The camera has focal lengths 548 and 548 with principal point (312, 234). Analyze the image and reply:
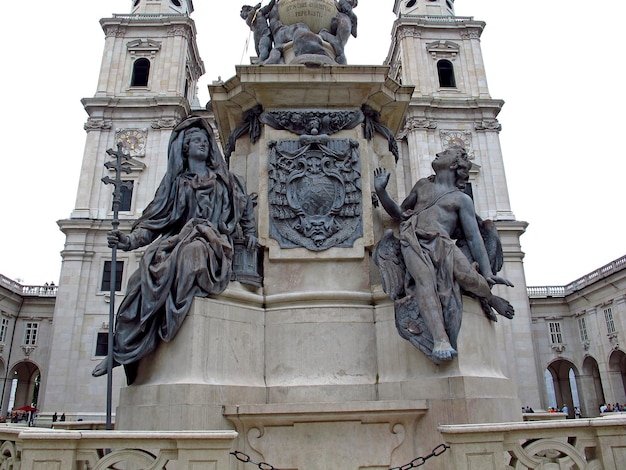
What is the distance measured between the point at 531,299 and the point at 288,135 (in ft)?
122

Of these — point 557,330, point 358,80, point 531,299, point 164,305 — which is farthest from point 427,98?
point 164,305

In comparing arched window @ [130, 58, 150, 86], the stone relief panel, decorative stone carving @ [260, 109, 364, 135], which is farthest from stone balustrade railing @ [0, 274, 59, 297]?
decorative stone carving @ [260, 109, 364, 135]

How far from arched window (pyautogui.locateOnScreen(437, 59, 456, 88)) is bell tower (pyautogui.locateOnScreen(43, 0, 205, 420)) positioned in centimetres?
1742

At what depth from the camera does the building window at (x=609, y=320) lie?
33.9 metres

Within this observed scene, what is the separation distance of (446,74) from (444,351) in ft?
120

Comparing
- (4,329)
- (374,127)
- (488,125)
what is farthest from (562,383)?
(374,127)

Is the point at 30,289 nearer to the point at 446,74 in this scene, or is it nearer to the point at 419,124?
the point at 419,124

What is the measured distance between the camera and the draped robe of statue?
5.23 meters

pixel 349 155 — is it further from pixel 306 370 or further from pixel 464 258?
pixel 306 370

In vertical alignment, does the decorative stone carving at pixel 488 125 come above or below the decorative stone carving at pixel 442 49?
below

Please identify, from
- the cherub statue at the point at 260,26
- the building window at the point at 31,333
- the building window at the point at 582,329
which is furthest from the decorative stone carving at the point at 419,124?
the building window at the point at 31,333

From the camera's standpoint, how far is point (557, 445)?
3863 millimetres

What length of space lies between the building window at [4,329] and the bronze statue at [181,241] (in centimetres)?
3402

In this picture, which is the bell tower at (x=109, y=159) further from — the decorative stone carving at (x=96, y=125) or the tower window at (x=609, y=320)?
the tower window at (x=609, y=320)
